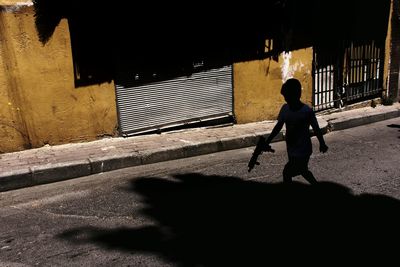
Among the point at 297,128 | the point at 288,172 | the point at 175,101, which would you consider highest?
the point at 297,128

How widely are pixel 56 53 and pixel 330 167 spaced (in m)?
4.72

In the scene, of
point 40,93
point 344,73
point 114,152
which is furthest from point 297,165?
point 344,73

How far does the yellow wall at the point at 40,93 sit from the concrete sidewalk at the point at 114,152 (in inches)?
10.1

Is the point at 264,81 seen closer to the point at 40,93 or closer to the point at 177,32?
the point at 177,32

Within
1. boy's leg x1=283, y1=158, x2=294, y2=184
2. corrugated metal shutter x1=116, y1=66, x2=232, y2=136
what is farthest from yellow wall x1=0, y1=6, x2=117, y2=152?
boy's leg x1=283, y1=158, x2=294, y2=184

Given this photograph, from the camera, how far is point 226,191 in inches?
215

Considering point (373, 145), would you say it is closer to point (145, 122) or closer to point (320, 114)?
point (320, 114)

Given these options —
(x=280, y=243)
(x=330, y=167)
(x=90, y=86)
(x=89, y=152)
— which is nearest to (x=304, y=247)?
(x=280, y=243)

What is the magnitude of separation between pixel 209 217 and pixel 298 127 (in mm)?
1383

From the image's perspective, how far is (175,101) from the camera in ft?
26.2

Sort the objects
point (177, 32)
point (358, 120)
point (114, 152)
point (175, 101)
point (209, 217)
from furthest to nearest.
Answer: point (358, 120)
point (175, 101)
point (177, 32)
point (114, 152)
point (209, 217)

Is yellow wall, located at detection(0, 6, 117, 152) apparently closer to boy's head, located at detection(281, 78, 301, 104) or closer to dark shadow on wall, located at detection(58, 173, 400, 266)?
dark shadow on wall, located at detection(58, 173, 400, 266)

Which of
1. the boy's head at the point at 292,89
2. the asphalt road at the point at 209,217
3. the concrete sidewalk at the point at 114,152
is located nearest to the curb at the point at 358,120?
the concrete sidewalk at the point at 114,152

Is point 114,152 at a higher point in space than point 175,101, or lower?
lower
